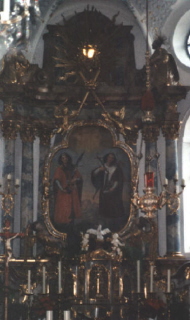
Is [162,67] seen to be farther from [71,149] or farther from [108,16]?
[71,149]

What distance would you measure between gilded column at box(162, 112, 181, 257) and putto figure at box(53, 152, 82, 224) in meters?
2.22

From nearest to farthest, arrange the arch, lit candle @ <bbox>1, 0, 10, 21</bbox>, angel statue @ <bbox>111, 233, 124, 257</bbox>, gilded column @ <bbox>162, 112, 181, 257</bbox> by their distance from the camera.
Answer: lit candle @ <bbox>1, 0, 10, 21</bbox>
angel statue @ <bbox>111, 233, 124, 257</bbox>
gilded column @ <bbox>162, 112, 181, 257</bbox>
the arch

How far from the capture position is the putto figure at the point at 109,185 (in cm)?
2283

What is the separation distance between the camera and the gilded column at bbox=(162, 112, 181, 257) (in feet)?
73.0

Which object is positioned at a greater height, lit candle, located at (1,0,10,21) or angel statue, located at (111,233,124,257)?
lit candle, located at (1,0,10,21)

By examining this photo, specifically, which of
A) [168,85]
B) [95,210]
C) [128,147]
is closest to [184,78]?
[168,85]

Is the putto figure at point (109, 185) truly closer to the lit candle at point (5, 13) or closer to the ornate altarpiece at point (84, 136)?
the ornate altarpiece at point (84, 136)

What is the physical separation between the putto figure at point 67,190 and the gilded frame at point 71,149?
170mm

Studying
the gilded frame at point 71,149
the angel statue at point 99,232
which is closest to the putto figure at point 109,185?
the gilded frame at point 71,149

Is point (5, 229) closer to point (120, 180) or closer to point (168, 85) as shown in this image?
point (120, 180)

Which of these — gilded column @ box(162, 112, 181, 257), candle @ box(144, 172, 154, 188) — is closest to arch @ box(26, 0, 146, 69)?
gilded column @ box(162, 112, 181, 257)

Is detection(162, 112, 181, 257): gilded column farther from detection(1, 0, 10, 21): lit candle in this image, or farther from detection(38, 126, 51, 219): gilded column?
detection(1, 0, 10, 21): lit candle

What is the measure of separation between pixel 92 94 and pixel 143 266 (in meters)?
4.43

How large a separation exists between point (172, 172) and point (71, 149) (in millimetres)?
2590
